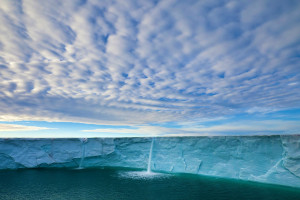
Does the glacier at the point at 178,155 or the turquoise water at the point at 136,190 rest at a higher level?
the glacier at the point at 178,155

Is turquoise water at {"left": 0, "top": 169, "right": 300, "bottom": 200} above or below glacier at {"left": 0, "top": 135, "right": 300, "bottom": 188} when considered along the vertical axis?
below

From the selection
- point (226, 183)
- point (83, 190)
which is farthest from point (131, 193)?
point (226, 183)

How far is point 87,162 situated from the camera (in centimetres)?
1662

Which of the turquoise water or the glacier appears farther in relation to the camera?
the glacier

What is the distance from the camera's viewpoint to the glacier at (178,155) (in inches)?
409

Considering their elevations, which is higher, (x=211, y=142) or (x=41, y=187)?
(x=211, y=142)

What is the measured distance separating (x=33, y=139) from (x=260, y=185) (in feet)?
55.8

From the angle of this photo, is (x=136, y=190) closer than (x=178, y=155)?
Yes

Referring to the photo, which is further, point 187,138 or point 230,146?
point 187,138

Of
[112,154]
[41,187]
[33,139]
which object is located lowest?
[41,187]

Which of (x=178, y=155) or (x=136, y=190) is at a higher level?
(x=178, y=155)

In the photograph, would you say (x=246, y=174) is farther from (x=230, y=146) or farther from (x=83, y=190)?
(x=83, y=190)

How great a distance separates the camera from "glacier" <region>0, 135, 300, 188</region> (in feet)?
34.1

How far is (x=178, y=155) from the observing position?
563 inches
